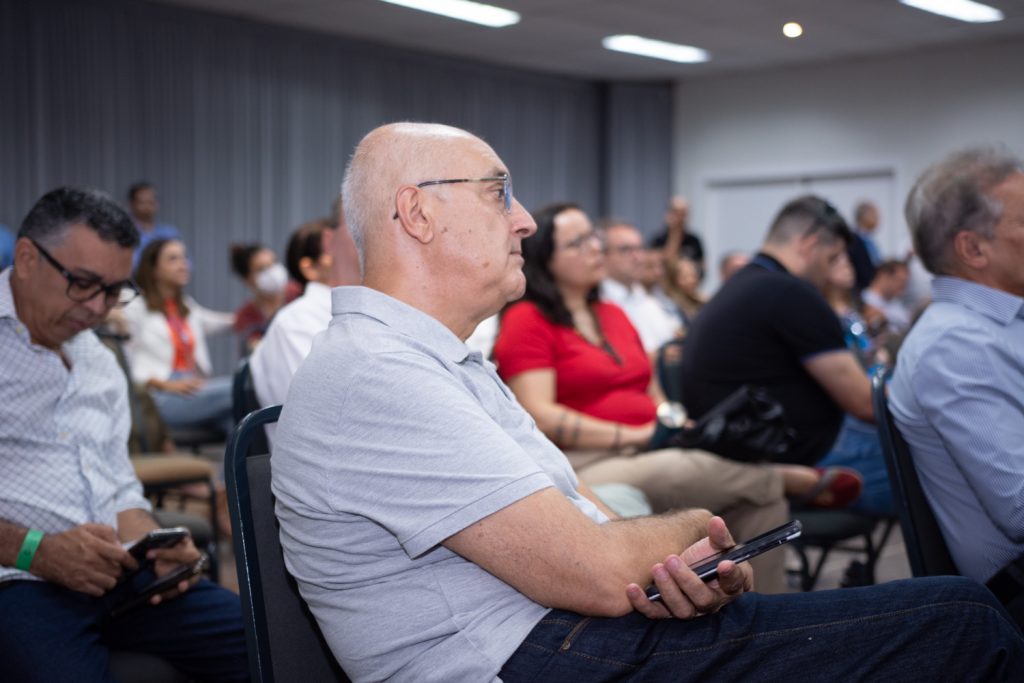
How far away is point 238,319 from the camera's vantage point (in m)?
6.54

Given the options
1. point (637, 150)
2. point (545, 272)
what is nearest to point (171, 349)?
point (545, 272)

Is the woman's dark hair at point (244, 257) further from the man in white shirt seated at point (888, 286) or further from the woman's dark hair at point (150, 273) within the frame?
the man in white shirt seated at point (888, 286)

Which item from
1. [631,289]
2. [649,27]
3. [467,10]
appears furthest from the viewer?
[649,27]

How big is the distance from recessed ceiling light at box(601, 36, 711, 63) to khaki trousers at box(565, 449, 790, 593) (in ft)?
25.0

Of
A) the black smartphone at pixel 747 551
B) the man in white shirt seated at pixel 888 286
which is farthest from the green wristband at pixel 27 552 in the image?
the man in white shirt seated at pixel 888 286

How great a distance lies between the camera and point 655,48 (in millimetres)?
10250

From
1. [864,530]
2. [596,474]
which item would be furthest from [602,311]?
[864,530]

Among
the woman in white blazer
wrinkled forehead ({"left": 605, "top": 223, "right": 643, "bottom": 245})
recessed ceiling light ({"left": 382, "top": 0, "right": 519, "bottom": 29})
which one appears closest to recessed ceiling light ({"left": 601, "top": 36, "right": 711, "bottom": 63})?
recessed ceiling light ({"left": 382, "top": 0, "right": 519, "bottom": 29})

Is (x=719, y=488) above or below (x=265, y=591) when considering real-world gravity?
below

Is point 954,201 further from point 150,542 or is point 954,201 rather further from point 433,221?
point 150,542

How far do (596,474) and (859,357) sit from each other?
1488 millimetres

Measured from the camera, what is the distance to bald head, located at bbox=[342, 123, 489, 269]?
4.80 feet

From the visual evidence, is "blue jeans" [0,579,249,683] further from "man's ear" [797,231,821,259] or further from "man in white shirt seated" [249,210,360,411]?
"man's ear" [797,231,821,259]

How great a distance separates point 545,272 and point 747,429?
84 centimetres
